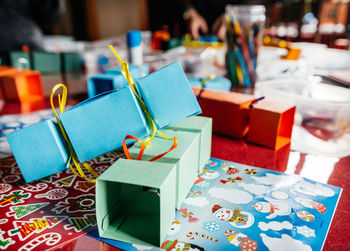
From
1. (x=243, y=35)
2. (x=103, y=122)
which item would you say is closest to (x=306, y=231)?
(x=103, y=122)

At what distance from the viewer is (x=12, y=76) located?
1281 mm

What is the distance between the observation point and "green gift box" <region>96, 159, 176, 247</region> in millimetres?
489

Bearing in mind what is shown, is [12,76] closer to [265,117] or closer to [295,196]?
[265,117]

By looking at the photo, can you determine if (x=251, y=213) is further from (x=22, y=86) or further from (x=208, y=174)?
(x=22, y=86)

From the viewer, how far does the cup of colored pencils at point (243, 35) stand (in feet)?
4.18

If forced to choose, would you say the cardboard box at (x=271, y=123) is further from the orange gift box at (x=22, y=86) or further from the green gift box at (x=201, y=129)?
the orange gift box at (x=22, y=86)

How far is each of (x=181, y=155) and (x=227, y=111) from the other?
16.3 inches

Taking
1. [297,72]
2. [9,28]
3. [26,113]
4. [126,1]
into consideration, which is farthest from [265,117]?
[126,1]

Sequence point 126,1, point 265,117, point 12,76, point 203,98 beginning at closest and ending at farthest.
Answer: point 265,117, point 203,98, point 12,76, point 126,1

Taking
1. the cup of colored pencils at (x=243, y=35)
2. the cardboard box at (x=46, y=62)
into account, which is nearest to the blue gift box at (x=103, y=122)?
the cup of colored pencils at (x=243, y=35)

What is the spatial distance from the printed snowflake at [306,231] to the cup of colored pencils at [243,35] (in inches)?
37.8

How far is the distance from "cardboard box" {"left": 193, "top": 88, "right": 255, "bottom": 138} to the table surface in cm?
3

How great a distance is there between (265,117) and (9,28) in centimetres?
187

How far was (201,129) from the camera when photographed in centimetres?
70
